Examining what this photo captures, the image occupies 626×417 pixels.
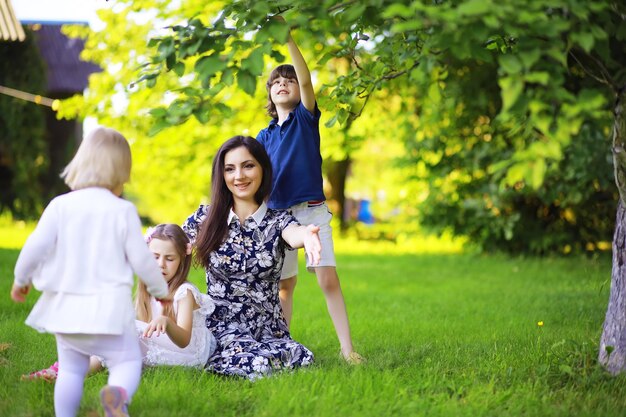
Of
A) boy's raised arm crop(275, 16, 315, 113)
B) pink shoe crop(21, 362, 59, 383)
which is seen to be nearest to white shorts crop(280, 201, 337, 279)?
boy's raised arm crop(275, 16, 315, 113)

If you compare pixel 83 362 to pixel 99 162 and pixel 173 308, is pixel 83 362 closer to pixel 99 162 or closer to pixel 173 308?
pixel 99 162

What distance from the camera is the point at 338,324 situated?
15.0ft

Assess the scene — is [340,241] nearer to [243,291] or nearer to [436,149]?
[436,149]

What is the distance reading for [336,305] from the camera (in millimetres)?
4574

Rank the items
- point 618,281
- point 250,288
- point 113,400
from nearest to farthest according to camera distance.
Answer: point 113,400 < point 618,281 < point 250,288

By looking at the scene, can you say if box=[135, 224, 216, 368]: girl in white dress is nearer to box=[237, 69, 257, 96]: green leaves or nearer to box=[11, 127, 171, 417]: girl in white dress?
box=[11, 127, 171, 417]: girl in white dress

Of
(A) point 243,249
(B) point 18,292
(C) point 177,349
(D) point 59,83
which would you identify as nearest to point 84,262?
(B) point 18,292

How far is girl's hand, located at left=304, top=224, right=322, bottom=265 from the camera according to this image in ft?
11.9

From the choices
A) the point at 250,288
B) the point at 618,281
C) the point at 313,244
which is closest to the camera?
the point at 313,244

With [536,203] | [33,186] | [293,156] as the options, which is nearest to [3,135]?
[33,186]

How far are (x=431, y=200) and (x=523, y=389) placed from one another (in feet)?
26.3

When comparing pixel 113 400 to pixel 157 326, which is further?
pixel 157 326

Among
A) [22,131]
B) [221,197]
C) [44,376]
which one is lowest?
[44,376]

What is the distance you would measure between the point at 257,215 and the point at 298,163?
41 centimetres
